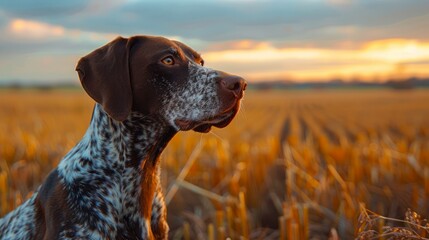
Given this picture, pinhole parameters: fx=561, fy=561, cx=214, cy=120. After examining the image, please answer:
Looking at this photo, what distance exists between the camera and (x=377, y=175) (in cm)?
682

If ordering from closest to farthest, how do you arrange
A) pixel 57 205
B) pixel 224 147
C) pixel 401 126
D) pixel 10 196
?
pixel 57 205
pixel 10 196
pixel 224 147
pixel 401 126

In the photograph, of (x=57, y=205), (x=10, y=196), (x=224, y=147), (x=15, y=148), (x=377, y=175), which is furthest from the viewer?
(x=15, y=148)

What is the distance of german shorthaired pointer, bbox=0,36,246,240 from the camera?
354 cm

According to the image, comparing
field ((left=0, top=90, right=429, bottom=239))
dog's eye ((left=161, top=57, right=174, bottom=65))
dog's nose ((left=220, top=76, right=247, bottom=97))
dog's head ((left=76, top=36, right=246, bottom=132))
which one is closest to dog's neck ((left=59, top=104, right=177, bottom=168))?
dog's head ((left=76, top=36, right=246, bottom=132))

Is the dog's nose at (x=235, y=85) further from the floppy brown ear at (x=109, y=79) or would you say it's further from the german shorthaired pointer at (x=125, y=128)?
the floppy brown ear at (x=109, y=79)

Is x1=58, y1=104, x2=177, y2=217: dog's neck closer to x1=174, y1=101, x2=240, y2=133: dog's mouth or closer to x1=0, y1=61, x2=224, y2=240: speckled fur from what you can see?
x1=0, y1=61, x2=224, y2=240: speckled fur

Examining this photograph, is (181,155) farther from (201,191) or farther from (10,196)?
(10,196)

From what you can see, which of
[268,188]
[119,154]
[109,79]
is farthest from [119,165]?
[268,188]

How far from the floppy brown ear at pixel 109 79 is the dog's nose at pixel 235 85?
612mm

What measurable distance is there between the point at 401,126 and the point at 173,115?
15501 mm

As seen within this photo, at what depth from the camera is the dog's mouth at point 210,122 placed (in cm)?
356

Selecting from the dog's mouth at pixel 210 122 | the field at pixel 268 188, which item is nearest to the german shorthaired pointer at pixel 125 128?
the dog's mouth at pixel 210 122

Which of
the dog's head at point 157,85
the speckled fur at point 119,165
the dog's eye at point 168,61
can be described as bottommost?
the speckled fur at point 119,165

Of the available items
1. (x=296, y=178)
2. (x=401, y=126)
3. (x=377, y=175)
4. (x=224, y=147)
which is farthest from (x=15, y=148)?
(x=401, y=126)
